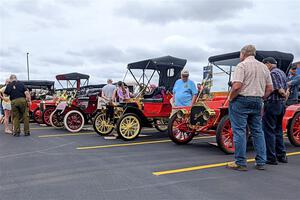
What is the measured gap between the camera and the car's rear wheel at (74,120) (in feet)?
29.6

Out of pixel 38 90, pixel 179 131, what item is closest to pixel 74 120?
pixel 179 131

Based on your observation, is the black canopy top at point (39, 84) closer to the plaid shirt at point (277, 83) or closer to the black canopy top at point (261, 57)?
the black canopy top at point (261, 57)

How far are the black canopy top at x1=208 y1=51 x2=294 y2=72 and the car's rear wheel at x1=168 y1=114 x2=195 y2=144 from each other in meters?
1.47

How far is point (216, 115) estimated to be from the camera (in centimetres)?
574

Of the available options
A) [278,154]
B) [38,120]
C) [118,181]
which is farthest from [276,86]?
[38,120]

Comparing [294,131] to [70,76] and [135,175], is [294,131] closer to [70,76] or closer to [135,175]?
[135,175]

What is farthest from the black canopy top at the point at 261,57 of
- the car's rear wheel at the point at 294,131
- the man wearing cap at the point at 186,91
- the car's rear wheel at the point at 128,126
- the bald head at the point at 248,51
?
the car's rear wheel at the point at 128,126

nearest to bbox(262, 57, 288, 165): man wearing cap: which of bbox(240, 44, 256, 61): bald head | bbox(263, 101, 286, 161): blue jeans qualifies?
bbox(263, 101, 286, 161): blue jeans

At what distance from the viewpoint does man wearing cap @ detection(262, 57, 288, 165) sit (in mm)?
4625

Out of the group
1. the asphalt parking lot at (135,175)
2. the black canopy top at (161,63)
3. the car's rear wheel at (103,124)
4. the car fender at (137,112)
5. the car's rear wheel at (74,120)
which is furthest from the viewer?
the car's rear wheel at (74,120)

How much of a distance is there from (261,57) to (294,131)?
5.34 feet

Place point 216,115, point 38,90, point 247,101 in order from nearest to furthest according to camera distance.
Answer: point 247,101 < point 216,115 < point 38,90

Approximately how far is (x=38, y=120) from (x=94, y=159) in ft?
24.6

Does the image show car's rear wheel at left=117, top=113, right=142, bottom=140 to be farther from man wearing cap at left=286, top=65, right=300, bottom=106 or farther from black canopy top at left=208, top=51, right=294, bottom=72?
man wearing cap at left=286, top=65, right=300, bottom=106
